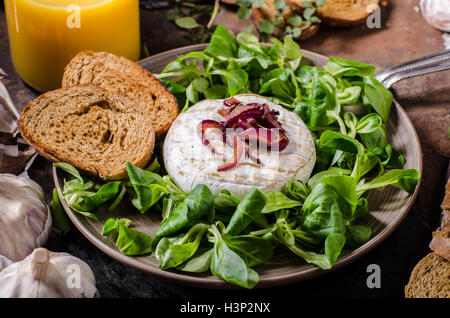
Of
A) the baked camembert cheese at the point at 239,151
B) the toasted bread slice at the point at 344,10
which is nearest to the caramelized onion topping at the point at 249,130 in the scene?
the baked camembert cheese at the point at 239,151

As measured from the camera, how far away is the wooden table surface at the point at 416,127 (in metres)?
1.62

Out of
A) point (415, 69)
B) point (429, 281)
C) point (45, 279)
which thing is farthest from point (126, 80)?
point (429, 281)

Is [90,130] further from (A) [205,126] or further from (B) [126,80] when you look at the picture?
(A) [205,126]

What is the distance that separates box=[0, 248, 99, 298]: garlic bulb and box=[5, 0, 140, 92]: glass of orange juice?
0.93 metres

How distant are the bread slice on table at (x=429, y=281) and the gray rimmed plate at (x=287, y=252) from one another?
167 mm

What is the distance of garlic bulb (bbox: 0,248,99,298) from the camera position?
1.38 metres

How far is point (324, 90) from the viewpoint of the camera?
1.86 meters

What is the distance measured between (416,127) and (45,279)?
1.53 meters

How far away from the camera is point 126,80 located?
1.96 meters

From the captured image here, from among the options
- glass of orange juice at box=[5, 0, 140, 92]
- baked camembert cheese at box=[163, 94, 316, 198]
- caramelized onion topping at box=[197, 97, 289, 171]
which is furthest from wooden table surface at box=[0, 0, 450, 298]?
caramelized onion topping at box=[197, 97, 289, 171]

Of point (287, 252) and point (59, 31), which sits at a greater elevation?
point (59, 31)

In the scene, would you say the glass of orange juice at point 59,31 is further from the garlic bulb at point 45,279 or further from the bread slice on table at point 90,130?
the garlic bulb at point 45,279

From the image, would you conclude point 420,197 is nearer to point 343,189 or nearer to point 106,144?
point 343,189

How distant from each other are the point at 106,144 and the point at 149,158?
0.53 feet
